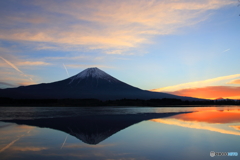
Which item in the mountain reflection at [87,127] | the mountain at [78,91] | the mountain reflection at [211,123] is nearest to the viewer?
the mountain reflection at [87,127]

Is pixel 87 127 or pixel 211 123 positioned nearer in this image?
pixel 87 127

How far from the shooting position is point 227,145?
→ 11117mm

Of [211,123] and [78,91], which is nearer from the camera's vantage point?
[211,123]

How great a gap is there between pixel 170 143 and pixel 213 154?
2.75 meters

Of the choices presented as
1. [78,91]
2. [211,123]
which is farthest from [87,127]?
[78,91]

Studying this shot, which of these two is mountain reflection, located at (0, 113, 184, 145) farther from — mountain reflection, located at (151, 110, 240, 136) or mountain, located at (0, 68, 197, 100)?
mountain, located at (0, 68, 197, 100)

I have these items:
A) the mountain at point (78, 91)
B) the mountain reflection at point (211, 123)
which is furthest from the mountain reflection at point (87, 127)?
the mountain at point (78, 91)

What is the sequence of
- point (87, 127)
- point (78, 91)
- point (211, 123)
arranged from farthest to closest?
point (78, 91), point (211, 123), point (87, 127)

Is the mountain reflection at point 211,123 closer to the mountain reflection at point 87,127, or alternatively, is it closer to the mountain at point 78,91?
the mountain reflection at point 87,127

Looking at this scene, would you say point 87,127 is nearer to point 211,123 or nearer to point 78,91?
point 211,123

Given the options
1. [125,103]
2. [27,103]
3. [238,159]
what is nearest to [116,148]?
[238,159]

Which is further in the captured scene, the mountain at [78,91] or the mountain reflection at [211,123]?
the mountain at [78,91]

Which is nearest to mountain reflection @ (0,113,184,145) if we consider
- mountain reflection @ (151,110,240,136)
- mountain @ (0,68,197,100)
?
mountain reflection @ (151,110,240,136)

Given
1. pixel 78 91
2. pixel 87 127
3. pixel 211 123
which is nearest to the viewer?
pixel 87 127
